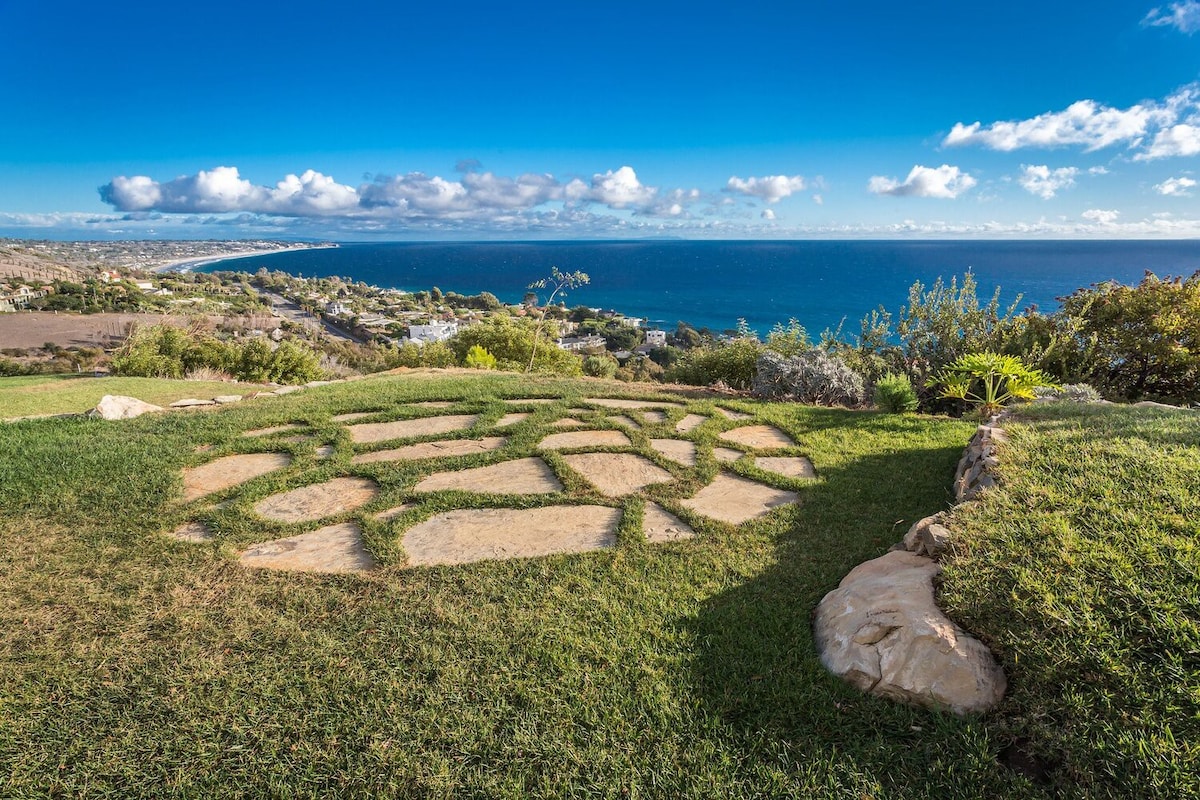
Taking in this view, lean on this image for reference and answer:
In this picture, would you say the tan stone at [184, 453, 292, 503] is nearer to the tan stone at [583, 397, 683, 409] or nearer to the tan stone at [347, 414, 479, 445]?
the tan stone at [347, 414, 479, 445]

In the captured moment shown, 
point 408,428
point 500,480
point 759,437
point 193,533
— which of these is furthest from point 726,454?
point 193,533

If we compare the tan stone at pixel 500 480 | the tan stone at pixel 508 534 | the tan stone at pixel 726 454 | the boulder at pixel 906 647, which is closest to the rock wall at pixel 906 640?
the boulder at pixel 906 647

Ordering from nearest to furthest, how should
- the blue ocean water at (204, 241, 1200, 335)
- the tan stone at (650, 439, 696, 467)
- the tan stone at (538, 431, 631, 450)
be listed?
the tan stone at (650, 439, 696, 467)
the tan stone at (538, 431, 631, 450)
the blue ocean water at (204, 241, 1200, 335)

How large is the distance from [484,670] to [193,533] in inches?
93.3

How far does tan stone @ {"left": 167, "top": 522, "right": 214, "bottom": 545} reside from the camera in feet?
10.8

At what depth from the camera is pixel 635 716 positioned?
208 centimetres

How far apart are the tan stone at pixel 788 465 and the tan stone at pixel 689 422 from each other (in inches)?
38.0

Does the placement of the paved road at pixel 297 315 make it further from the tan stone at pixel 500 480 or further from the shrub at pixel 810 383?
the tan stone at pixel 500 480

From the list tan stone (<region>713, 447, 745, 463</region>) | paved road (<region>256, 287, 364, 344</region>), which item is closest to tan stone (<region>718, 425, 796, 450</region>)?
tan stone (<region>713, 447, 745, 463</region>)

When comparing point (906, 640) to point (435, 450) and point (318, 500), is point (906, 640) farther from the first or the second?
point (435, 450)

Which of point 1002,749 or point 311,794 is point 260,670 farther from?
point 1002,749

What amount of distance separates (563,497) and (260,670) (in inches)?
81.2

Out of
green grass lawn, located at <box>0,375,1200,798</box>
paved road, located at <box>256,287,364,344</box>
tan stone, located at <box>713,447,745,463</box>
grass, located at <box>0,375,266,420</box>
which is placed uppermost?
tan stone, located at <box>713,447,745,463</box>

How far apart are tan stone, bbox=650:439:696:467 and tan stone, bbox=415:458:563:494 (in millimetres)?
1123
